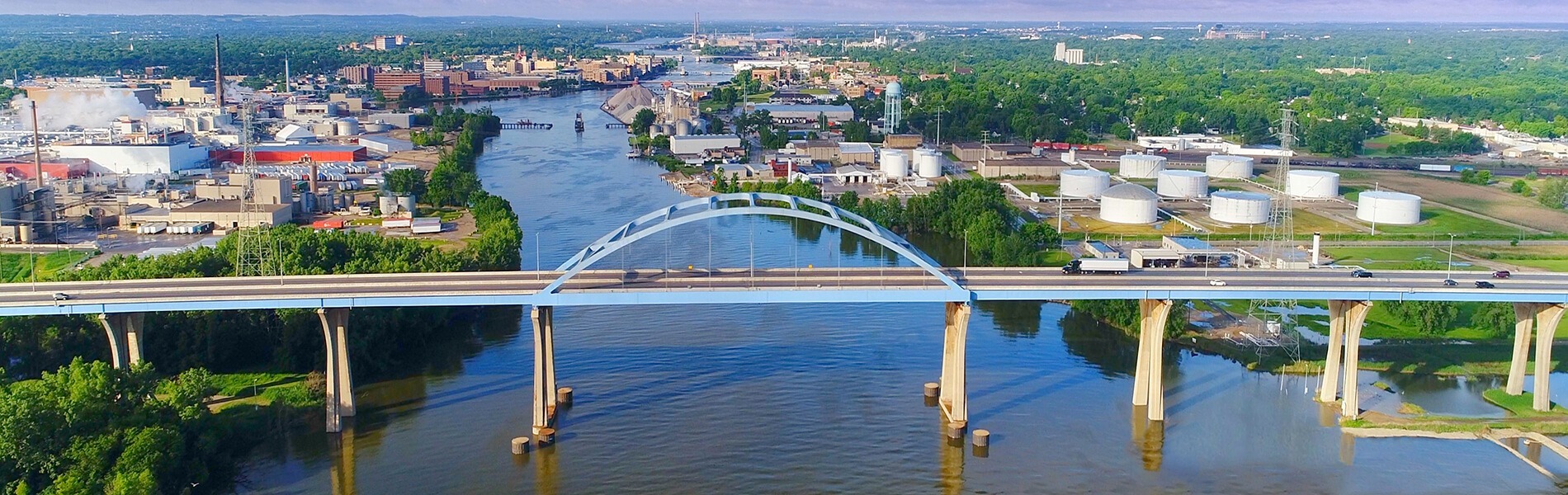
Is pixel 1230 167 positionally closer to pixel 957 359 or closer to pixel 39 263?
pixel 957 359

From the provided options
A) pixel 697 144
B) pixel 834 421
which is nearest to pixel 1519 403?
pixel 834 421

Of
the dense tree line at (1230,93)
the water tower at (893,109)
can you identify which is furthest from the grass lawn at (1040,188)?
the water tower at (893,109)

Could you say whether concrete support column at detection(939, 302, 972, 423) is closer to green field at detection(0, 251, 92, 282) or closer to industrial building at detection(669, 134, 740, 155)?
green field at detection(0, 251, 92, 282)

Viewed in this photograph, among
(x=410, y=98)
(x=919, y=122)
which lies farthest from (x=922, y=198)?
(x=410, y=98)

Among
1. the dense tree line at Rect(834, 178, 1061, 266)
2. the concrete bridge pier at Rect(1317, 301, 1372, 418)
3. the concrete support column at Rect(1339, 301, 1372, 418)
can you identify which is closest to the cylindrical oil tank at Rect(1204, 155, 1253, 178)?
the dense tree line at Rect(834, 178, 1061, 266)

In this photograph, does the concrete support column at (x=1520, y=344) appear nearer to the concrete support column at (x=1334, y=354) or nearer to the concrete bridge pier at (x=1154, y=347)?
the concrete support column at (x=1334, y=354)
